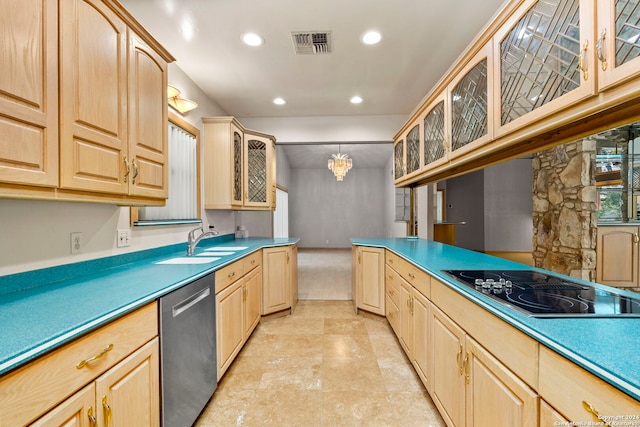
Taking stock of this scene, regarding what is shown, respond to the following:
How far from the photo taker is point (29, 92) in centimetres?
95

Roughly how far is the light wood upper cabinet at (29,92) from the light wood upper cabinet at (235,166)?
2.11 metres

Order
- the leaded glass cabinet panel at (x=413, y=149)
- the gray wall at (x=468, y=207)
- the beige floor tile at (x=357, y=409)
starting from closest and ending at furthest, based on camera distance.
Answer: the beige floor tile at (x=357, y=409)
the leaded glass cabinet panel at (x=413, y=149)
the gray wall at (x=468, y=207)

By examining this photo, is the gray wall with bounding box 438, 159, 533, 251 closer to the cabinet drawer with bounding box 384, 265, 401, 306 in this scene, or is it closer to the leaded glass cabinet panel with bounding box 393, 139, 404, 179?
the leaded glass cabinet panel with bounding box 393, 139, 404, 179

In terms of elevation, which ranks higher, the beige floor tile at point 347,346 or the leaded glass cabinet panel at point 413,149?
the leaded glass cabinet panel at point 413,149

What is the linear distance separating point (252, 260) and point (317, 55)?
2108 mm

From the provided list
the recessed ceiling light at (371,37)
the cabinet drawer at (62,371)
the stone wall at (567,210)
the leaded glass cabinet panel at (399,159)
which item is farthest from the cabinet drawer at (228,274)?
the stone wall at (567,210)

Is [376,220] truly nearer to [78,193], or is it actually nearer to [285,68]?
[285,68]

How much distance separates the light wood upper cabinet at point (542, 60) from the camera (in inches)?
36.0

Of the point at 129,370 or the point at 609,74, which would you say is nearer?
the point at 609,74

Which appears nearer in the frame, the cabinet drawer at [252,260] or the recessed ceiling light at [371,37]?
the recessed ceiling light at [371,37]

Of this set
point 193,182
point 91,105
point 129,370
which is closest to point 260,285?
point 193,182

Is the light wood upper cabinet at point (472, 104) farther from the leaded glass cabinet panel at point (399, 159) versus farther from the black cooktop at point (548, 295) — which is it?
the leaded glass cabinet panel at point (399, 159)

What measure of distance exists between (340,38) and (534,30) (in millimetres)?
1494

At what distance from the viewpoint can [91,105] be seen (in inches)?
47.2
